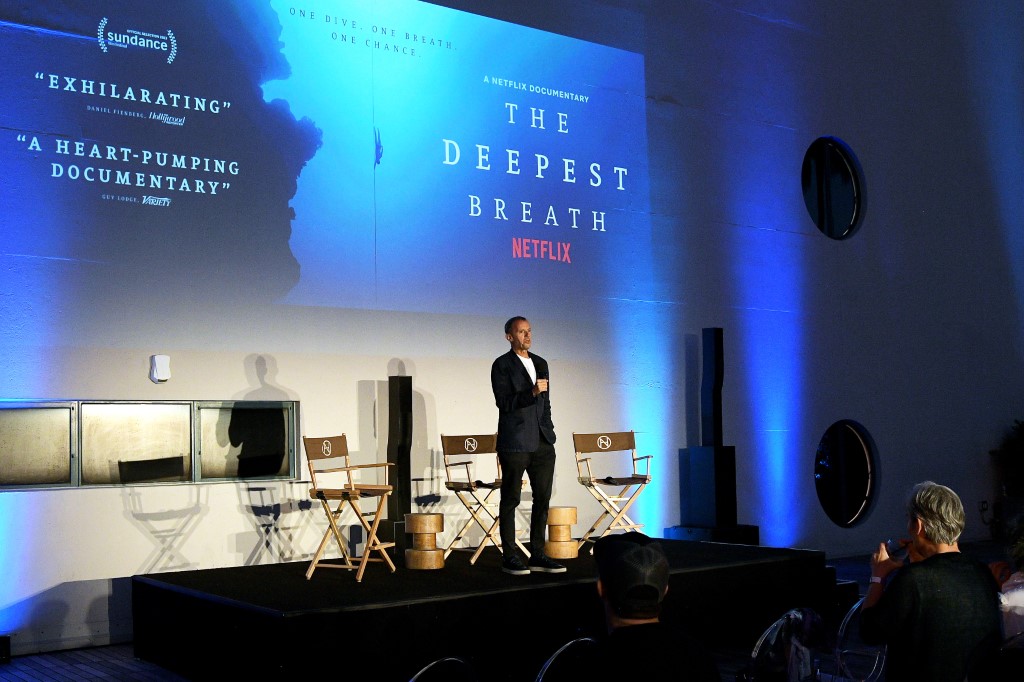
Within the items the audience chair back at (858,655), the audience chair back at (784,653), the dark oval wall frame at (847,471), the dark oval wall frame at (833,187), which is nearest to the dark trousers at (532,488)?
the audience chair back at (858,655)

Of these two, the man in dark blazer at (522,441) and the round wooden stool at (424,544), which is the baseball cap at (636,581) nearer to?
the man in dark blazer at (522,441)

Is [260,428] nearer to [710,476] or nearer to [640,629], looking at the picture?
[710,476]

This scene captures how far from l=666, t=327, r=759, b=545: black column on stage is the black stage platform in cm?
141

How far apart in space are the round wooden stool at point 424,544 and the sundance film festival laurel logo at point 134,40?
10.2 feet

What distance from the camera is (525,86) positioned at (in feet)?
25.0

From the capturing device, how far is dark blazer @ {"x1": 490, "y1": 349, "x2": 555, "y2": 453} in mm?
5469

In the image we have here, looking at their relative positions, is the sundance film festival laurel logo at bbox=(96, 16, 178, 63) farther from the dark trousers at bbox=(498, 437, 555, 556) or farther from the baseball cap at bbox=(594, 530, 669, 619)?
the baseball cap at bbox=(594, 530, 669, 619)

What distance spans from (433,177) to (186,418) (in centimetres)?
232

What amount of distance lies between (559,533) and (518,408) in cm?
102

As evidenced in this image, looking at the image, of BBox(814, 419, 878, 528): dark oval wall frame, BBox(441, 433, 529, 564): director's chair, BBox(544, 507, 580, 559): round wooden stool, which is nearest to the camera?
BBox(544, 507, 580, 559): round wooden stool

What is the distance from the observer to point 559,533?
6.09 m

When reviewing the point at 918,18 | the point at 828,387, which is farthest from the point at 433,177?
the point at 918,18

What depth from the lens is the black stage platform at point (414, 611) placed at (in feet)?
14.1

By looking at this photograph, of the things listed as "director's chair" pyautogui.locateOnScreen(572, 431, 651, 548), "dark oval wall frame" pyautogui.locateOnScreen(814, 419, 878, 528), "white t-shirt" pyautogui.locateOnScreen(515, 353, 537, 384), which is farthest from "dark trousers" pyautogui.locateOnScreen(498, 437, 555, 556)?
"dark oval wall frame" pyautogui.locateOnScreen(814, 419, 878, 528)
